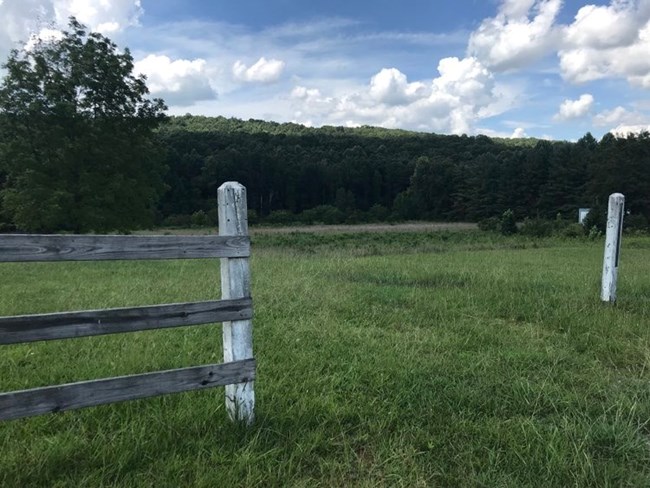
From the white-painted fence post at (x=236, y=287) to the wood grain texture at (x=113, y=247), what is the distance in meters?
0.09

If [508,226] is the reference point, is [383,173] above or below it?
above

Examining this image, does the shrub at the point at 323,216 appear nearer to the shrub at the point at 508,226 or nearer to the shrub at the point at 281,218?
the shrub at the point at 281,218

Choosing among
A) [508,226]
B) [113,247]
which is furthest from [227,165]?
[113,247]

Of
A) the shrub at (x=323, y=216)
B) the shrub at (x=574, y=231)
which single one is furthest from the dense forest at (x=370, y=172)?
the shrub at (x=574, y=231)

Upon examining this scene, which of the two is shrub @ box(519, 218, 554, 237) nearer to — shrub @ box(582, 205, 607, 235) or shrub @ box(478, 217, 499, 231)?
shrub @ box(582, 205, 607, 235)

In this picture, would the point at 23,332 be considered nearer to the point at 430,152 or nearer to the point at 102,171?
the point at 102,171

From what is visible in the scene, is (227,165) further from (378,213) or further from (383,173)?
(383,173)

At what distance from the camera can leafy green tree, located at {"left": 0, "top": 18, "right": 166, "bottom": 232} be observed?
26.2 metres

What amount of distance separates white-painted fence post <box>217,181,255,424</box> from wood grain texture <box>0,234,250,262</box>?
0.09m

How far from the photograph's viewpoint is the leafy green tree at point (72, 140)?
86.0ft

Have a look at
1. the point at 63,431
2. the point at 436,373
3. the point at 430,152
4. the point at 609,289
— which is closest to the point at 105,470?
the point at 63,431

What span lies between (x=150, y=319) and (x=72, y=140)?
92.2 ft

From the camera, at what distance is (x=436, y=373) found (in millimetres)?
4449

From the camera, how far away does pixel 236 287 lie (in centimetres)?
337
